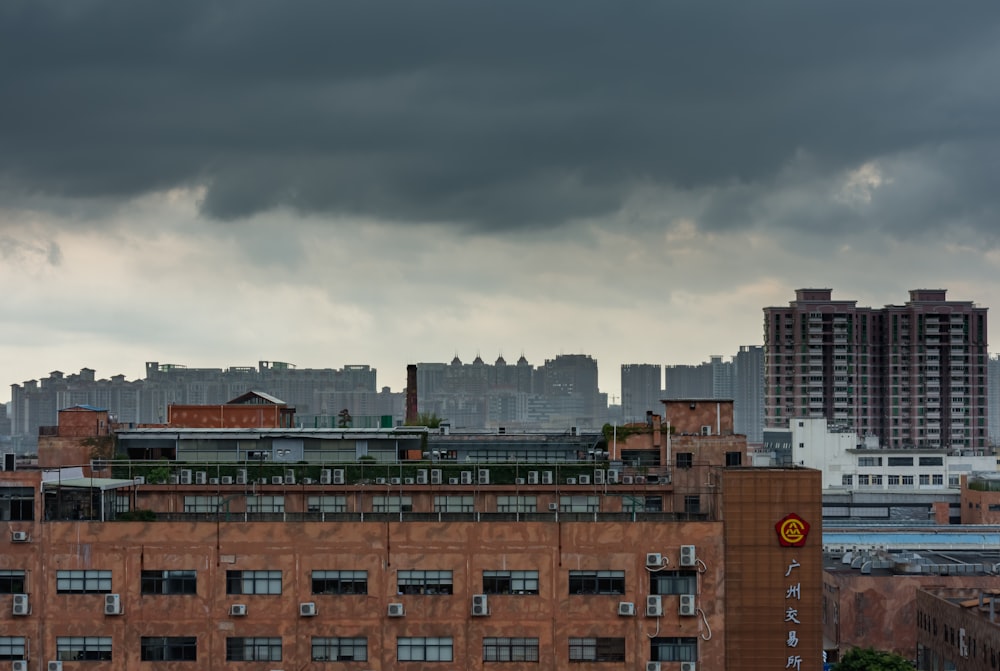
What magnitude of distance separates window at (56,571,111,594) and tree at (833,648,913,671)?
32.5m

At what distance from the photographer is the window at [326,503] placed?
157 ft

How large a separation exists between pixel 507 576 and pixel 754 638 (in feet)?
21.7

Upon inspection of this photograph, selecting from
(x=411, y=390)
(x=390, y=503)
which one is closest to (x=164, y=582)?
(x=390, y=503)

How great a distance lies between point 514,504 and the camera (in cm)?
4931

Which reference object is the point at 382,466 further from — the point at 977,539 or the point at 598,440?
the point at 977,539

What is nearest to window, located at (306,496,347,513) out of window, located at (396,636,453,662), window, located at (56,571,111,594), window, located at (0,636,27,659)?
window, located at (396,636,453,662)

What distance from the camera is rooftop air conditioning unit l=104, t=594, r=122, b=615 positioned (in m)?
36.2

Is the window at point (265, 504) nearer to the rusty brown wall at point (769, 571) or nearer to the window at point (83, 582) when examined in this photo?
the window at point (83, 582)

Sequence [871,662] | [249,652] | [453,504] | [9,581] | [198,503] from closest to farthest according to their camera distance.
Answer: [249,652]
[9,581]
[453,504]
[198,503]
[871,662]

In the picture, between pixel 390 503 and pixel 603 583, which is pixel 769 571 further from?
pixel 390 503

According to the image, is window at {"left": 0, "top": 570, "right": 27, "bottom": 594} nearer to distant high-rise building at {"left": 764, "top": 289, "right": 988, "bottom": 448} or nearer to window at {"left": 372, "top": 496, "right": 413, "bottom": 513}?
window at {"left": 372, "top": 496, "right": 413, "bottom": 513}

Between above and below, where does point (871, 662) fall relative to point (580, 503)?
below

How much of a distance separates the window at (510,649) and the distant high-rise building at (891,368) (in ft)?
439

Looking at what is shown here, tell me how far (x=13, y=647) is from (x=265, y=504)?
12.4m
